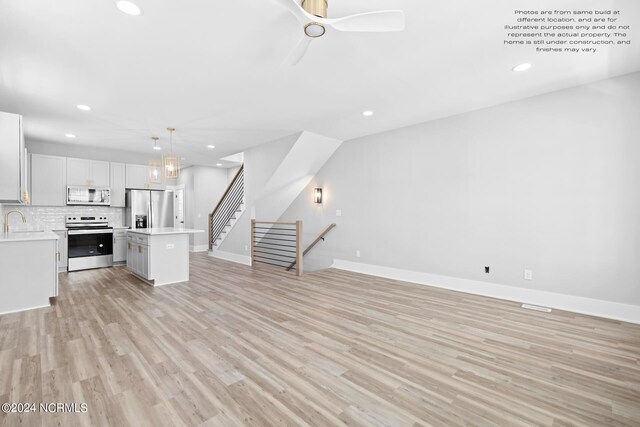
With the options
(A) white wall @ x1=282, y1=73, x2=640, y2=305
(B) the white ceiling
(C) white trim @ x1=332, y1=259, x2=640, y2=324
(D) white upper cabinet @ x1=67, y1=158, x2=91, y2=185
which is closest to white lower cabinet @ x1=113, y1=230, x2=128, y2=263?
(D) white upper cabinet @ x1=67, y1=158, x2=91, y2=185

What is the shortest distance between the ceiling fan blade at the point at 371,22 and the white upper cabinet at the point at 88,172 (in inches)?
277

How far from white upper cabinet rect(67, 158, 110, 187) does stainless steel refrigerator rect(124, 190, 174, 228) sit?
624mm

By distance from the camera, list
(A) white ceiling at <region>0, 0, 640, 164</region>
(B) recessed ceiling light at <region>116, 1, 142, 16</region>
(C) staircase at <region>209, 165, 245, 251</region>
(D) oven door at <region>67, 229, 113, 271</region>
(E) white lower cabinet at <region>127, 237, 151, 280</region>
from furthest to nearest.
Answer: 1. (C) staircase at <region>209, 165, 245, 251</region>
2. (D) oven door at <region>67, 229, 113, 271</region>
3. (E) white lower cabinet at <region>127, 237, 151, 280</region>
4. (A) white ceiling at <region>0, 0, 640, 164</region>
5. (B) recessed ceiling light at <region>116, 1, 142, 16</region>

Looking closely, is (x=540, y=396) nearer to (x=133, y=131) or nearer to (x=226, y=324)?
(x=226, y=324)

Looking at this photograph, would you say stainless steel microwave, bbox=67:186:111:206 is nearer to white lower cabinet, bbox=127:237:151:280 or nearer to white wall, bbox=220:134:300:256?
white lower cabinet, bbox=127:237:151:280

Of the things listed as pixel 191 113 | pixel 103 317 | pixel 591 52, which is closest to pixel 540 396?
pixel 591 52

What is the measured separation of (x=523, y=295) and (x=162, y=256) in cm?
572

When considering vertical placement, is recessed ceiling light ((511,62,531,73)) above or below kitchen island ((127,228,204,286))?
above

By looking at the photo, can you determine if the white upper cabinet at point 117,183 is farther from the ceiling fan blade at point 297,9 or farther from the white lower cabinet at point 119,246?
the ceiling fan blade at point 297,9

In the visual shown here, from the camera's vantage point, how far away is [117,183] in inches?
276

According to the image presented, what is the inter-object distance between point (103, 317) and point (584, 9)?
5623 millimetres

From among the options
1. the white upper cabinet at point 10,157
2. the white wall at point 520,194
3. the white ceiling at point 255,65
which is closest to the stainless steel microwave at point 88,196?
the white ceiling at point 255,65

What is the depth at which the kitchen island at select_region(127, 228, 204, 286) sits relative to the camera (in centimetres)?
500

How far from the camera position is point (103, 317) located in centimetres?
346
